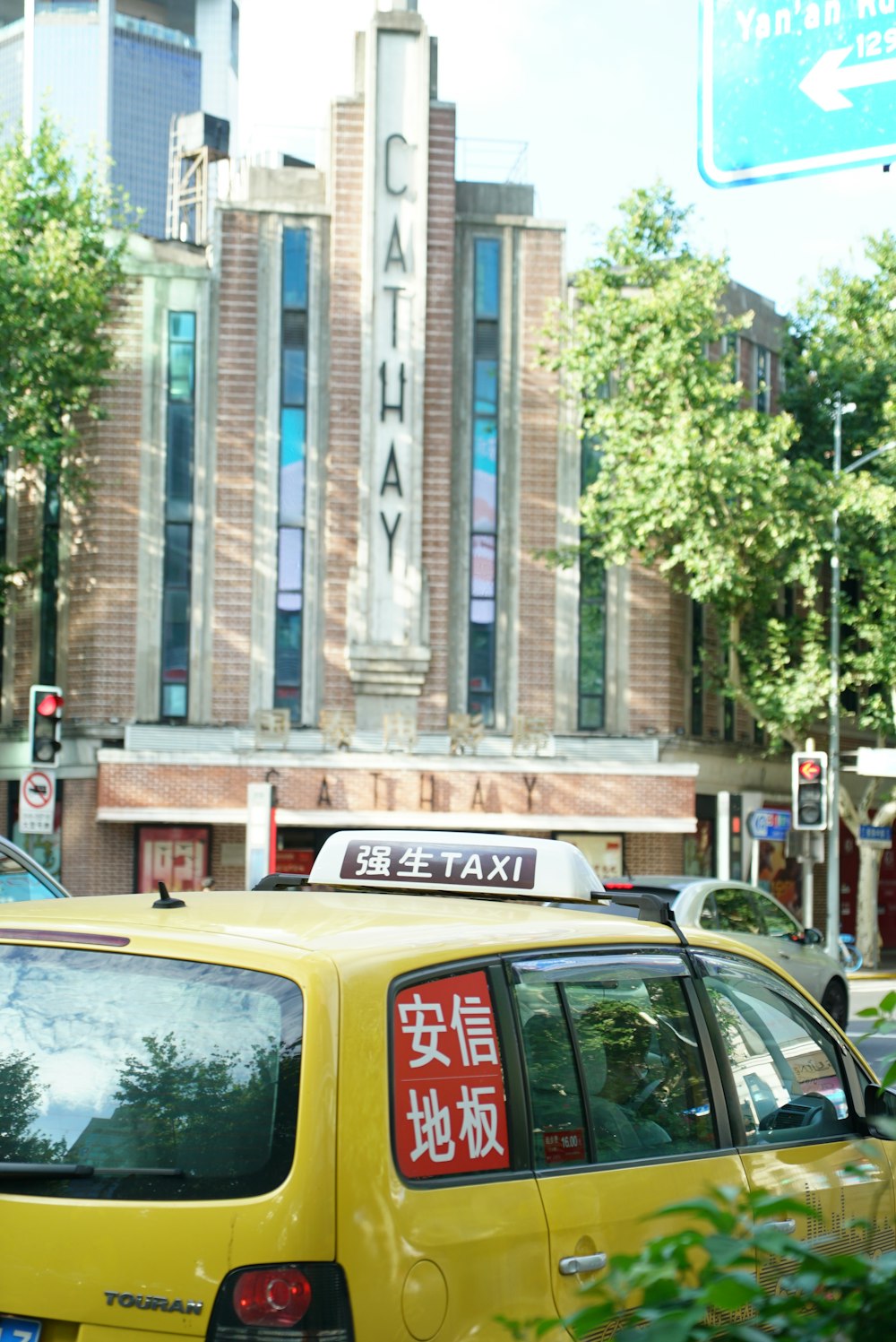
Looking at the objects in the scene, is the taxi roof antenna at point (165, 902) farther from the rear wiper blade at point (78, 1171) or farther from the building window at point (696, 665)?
the building window at point (696, 665)

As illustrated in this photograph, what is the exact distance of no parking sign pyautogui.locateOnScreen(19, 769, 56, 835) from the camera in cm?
1659

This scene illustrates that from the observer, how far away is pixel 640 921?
4.67 m

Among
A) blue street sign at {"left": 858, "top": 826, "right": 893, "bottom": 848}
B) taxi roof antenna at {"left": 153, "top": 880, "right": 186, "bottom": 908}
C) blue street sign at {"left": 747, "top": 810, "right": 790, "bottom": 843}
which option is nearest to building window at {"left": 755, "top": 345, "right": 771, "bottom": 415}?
blue street sign at {"left": 858, "top": 826, "right": 893, "bottom": 848}

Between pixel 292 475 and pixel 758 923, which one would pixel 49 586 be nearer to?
pixel 292 475

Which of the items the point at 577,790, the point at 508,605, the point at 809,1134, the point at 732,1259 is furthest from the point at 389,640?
the point at 732,1259

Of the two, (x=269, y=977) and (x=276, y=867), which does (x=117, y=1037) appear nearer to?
(x=269, y=977)

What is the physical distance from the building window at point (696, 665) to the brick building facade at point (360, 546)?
0.90 m

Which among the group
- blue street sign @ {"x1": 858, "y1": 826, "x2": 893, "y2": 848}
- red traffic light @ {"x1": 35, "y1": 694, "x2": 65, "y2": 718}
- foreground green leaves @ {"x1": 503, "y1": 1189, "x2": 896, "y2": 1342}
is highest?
red traffic light @ {"x1": 35, "y1": 694, "x2": 65, "y2": 718}

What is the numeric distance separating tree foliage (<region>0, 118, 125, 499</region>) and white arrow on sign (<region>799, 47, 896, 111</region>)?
23.4 m

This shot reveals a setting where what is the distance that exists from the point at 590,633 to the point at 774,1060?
90.1ft

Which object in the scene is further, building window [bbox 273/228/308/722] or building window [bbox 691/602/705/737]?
building window [bbox 691/602/705/737]

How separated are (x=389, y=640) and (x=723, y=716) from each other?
7.62 meters

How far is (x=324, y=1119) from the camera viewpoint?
10.7 feet

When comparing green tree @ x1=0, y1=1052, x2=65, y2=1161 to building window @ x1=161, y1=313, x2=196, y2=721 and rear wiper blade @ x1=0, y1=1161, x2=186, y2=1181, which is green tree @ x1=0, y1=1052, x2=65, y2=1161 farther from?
building window @ x1=161, y1=313, x2=196, y2=721
